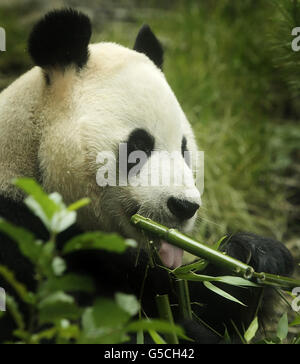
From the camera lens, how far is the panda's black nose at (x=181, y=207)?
1653 millimetres

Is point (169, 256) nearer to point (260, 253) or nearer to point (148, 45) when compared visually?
point (260, 253)

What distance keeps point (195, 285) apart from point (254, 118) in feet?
10.2

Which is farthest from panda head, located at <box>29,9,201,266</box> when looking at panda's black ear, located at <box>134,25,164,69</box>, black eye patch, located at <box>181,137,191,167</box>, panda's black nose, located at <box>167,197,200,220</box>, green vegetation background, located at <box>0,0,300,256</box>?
green vegetation background, located at <box>0,0,300,256</box>

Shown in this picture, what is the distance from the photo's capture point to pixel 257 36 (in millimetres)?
5090

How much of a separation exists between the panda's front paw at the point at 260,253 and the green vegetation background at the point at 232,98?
1.53 m

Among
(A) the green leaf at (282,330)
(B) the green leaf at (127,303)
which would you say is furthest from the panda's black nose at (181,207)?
(B) the green leaf at (127,303)

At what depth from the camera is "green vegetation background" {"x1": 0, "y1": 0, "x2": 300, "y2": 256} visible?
4.09 m

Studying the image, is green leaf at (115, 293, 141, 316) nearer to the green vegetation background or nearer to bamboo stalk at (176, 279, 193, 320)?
bamboo stalk at (176, 279, 193, 320)

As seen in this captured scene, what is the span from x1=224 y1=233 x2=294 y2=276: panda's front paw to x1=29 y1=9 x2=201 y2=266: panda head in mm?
311

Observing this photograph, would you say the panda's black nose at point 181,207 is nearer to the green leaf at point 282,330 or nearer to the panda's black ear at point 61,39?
the green leaf at point 282,330

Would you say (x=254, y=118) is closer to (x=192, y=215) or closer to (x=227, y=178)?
(x=227, y=178)

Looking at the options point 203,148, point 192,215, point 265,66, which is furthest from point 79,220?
point 265,66

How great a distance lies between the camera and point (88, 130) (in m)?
1.70

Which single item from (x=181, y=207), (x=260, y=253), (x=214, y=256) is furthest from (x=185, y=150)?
(x=214, y=256)
